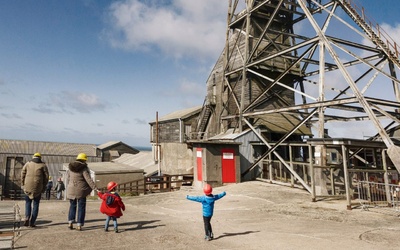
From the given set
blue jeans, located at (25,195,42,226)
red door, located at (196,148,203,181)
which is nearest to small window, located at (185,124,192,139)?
red door, located at (196,148,203,181)

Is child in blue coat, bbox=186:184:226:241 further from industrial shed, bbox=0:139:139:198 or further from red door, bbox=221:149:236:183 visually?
industrial shed, bbox=0:139:139:198

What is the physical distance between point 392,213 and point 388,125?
1159 cm

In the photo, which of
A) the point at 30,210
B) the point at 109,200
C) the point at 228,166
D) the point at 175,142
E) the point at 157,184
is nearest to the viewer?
the point at 109,200

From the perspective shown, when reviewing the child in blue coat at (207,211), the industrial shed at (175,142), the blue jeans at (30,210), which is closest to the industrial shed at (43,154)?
the industrial shed at (175,142)

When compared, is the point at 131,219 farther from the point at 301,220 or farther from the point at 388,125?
the point at 388,125

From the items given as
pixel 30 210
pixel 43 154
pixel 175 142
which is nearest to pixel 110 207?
pixel 30 210

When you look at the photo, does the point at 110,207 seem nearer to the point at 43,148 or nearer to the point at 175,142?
the point at 175,142

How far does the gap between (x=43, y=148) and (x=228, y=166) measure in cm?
4252

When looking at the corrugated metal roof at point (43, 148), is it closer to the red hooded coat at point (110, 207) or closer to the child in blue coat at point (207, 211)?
the red hooded coat at point (110, 207)

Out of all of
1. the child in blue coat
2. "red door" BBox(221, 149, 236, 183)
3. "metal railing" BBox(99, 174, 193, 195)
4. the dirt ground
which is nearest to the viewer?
the dirt ground

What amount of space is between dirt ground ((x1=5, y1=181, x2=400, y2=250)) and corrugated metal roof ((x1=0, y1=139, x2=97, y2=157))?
137 ft

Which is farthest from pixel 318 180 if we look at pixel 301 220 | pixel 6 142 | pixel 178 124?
pixel 6 142

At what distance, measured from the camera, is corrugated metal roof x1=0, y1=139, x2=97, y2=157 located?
144 ft

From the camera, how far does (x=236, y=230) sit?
6723 millimetres
